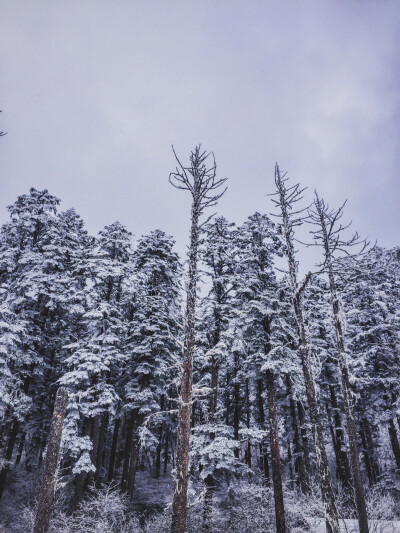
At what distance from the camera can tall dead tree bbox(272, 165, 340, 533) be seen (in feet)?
31.7

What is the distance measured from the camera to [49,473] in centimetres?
894

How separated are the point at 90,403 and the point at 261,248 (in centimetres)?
1309

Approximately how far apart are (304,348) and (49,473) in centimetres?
849

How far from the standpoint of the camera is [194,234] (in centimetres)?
1099

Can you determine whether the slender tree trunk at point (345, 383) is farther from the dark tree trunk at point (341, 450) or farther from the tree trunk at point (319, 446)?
the dark tree trunk at point (341, 450)

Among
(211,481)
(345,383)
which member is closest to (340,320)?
(345,383)

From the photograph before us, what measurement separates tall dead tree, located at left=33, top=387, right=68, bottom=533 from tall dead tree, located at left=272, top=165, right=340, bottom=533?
7.59 metres

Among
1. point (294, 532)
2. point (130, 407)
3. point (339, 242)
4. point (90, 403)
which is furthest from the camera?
point (130, 407)

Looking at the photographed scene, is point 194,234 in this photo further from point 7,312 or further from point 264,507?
point 264,507

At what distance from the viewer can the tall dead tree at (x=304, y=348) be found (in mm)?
9655

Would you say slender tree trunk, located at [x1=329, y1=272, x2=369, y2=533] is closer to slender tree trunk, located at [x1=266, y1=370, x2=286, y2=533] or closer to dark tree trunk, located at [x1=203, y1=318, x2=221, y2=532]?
slender tree trunk, located at [x1=266, y1=370, x2=286, y2=533]

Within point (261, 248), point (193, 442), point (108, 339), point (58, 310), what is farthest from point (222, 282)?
point (58, 310)

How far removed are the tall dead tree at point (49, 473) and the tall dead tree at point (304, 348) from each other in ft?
24.9

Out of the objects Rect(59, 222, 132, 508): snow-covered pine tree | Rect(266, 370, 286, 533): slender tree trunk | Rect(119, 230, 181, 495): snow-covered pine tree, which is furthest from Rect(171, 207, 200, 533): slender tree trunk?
Rect(59, 222, 132, 508): snow-covered pine tree
